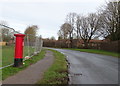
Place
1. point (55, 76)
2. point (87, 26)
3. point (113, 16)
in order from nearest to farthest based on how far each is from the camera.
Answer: point (55, 76) < point (113, 16) < point (87, 26)

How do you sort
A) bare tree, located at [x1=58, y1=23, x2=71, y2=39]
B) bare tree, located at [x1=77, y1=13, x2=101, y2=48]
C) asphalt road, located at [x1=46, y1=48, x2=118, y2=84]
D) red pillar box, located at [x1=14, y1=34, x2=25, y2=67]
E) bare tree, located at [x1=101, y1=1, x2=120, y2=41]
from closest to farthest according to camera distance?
1. asphalt road, located at [x1=46, y1=48, x2=118, y2=84]
2. red pillar box, located at [x1=14, y1=34, x2=25, y2=67]
3. bare tree, located at [x1=101, y1=1, x2=120, y2=41]
4. bare tree, located at [x1=77, y1=13, x2=101, y2=48]
5. bare tree, located at [x1=58, y1=23, x2=71, y2=39]

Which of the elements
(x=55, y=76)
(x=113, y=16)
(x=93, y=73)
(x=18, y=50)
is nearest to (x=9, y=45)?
(x=18, y=50)

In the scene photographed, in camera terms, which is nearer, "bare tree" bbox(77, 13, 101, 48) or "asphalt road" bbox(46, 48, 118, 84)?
"asphalt road" bbox(46, 48, 118, 84)

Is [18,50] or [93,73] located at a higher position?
[18,50]

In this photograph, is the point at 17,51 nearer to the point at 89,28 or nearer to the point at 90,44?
the point at 90,44

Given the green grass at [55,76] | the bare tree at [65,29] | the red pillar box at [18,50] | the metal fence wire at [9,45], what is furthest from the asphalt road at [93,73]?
the bare tree at [65,29]

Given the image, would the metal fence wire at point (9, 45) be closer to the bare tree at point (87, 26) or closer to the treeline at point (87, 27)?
the treeline at point (87, 27)

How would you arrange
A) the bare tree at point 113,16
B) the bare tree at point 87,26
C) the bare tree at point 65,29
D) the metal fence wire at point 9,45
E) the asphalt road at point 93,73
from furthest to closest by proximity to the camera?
the bare tree at point 65,29 → the bare tree at point 87,26 → the bare tree at point 113,16 → the metal fence wire at point 9,45 → the asphalt road at point 93,73

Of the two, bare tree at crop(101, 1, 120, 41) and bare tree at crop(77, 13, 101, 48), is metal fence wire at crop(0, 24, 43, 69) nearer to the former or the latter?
bare tree at crop(101, 1, 120, 41)

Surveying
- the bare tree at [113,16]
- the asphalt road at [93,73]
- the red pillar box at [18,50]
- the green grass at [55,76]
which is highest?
the bare tree at [113,16]

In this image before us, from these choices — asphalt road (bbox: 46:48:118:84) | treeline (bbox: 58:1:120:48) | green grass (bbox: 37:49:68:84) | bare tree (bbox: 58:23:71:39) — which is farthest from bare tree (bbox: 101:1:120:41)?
bare tree (bbox: 58:23:71:39)

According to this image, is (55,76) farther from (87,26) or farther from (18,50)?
(87,26)

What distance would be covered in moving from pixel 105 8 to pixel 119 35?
621 cm

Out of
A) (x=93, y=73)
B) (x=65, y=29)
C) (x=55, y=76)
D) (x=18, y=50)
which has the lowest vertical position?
(x=93, y=73)
